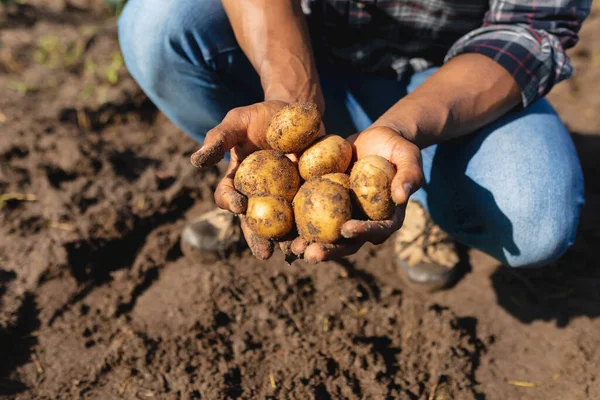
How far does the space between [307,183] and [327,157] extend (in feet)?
0.42

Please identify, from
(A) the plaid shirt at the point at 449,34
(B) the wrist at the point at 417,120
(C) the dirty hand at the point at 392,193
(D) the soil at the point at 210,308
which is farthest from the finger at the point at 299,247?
(A) the plaid shirt at the point at 449,34

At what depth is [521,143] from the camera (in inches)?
88.6

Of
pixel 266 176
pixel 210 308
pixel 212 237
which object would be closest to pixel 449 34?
pixel 266 176

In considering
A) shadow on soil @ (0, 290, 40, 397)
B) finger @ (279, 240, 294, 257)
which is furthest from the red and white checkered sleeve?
shadow on soil @ (0, 290, 40, 397)

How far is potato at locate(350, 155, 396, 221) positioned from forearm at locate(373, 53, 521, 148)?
290 millimetres

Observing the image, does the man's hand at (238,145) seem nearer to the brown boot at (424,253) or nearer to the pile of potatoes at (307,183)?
the pile of potatoes at (307,183)

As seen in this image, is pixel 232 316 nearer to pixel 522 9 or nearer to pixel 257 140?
pixel 257 140

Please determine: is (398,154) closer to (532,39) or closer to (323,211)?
(323,211)

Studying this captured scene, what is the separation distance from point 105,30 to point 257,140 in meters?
3.18

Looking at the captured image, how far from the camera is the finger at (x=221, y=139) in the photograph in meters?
1.65

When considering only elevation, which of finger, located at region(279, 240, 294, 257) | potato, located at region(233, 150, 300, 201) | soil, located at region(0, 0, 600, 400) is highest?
potato, located at region(233, 150, 300, 201)

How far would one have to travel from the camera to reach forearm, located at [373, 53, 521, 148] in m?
1.95

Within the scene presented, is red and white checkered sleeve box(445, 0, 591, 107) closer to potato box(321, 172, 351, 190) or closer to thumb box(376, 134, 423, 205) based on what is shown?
thumb box(376, 134, 423, 205)

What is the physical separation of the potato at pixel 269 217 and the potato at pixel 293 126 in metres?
0.24
